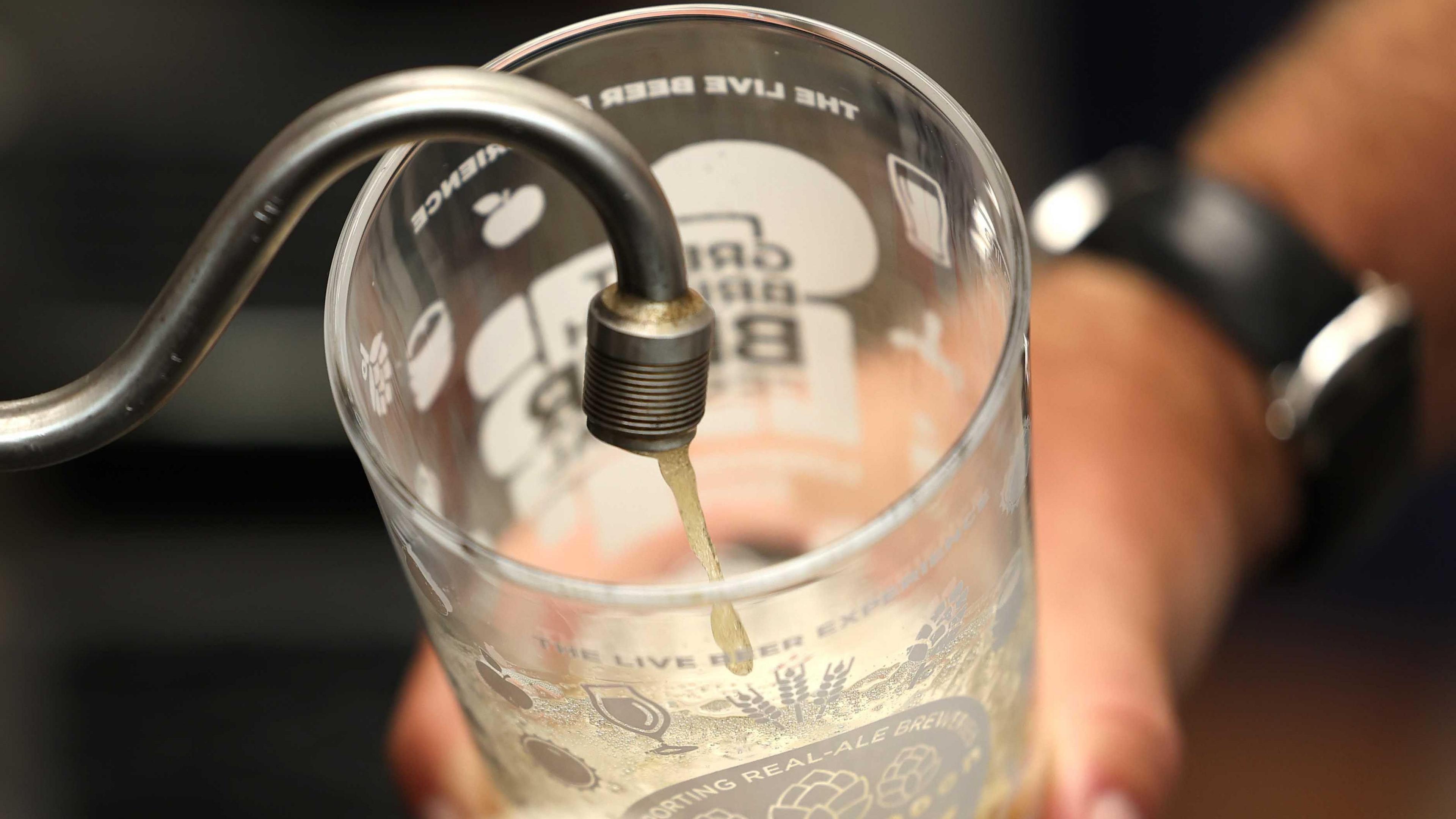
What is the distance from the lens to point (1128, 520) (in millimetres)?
718

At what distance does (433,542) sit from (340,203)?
835 mm

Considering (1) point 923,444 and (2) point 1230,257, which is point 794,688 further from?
(2) point 1230,257

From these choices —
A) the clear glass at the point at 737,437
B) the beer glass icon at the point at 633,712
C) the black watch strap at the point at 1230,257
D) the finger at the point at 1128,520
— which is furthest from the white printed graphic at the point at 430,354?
the black watch strap at the point at 1230,257

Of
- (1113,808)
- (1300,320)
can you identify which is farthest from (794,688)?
(1300,320)

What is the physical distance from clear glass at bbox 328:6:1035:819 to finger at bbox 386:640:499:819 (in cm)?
11

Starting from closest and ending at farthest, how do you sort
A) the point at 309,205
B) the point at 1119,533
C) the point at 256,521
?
1. the point at 309,205
2. the point at 1119,533
3. the point at 256,521

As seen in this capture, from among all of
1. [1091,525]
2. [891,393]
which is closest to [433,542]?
[891,393]

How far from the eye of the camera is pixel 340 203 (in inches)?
43.5

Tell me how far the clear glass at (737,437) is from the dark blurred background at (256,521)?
548mm

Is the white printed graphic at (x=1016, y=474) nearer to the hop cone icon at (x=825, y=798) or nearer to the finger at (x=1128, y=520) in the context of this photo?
the hop cone icon at (x=825, y=798)

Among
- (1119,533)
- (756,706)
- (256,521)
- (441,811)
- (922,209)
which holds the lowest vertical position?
(256,521)

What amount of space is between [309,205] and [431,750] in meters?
0.35

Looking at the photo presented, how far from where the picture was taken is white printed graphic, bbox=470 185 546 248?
1.42 feet

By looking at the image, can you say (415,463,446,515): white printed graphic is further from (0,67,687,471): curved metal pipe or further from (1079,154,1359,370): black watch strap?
(1079,154,1359,370): black watch strap
